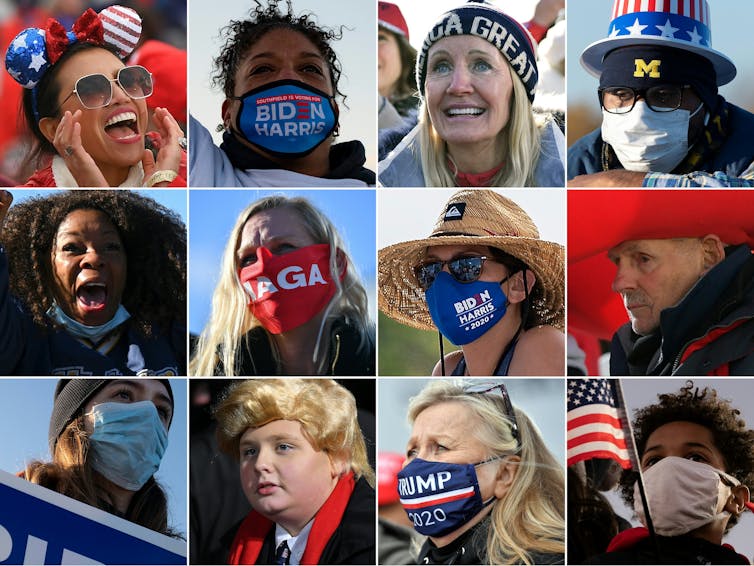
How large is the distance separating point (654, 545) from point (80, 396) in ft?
9.09

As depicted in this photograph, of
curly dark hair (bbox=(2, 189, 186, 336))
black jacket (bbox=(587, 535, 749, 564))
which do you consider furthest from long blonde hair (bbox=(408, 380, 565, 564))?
curly dark hair (bbox=(2, 189, 186, 336))

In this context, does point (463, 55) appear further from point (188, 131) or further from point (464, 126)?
point (188, 131)

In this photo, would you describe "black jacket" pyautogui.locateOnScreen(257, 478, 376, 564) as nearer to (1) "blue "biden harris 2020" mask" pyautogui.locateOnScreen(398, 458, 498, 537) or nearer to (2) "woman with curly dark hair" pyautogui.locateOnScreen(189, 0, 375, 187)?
(1) "blue "biden harris 2020" mask" pyautogui.locateOnScreen(398, 458, 498, 537)

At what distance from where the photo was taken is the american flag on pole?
6625 millimetres

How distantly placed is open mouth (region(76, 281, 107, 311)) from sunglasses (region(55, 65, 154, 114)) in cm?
83

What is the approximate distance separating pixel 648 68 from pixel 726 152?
54cm

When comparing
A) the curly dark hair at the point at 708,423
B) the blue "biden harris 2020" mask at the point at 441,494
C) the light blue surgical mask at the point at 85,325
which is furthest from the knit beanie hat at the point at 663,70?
the light blue surgical mask at the point at 85,325

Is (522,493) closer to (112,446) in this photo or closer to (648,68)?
(112,446)

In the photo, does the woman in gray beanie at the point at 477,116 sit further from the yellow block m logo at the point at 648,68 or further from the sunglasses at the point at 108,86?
the sunglasses at the point at 108,86

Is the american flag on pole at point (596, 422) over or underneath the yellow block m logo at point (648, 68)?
underneath

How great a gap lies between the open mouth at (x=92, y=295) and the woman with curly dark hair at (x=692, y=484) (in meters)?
2.56

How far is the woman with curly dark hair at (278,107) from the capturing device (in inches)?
259

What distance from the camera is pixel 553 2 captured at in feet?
21.6

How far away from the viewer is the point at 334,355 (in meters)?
6.66
